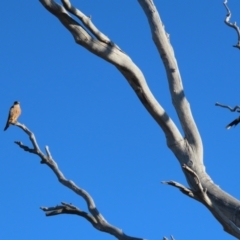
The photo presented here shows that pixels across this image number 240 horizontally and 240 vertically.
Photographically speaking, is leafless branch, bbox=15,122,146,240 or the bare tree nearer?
the bare tree

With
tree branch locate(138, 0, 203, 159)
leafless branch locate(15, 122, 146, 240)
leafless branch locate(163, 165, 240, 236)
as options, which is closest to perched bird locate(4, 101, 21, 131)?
leafless branch locate(15, 122, 146, 240)

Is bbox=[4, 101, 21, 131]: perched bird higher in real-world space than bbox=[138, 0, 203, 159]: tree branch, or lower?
higher

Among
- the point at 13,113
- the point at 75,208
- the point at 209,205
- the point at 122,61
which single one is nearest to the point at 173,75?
the point at 122,61

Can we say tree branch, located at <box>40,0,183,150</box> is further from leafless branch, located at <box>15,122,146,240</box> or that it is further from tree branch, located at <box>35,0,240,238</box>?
leafless branch, located at <box>15,122,146,240</box>

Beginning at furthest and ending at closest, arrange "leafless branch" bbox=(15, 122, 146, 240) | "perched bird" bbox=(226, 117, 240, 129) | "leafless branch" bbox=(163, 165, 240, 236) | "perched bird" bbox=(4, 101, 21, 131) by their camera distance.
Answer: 1. "perched bird" bbox=(4, 101, 21, 131)
2. "perched bird" bbox=(226, 117, 240, 129)
3. "leafless branch" bbox=(15, 122, 146, 240)
4. "leafless branch" bbox=(163, 165, 240, 236)

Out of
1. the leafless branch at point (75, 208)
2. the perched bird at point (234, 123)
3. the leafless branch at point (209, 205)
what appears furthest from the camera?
the perched bird at point (234, 123)

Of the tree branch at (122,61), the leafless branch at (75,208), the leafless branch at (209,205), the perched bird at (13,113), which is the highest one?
the perched bird at (13,113)

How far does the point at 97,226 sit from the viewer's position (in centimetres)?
489

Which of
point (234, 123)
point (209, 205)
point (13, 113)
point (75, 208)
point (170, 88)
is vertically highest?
point (13, 113)

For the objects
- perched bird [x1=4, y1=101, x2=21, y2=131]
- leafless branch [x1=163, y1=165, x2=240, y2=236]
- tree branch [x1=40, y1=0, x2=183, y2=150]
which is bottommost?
leafless branch [x1=163, y1=165, x2=240, y2=236]

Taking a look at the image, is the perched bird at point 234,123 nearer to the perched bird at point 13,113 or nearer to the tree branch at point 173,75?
the tree branch at point 173,75

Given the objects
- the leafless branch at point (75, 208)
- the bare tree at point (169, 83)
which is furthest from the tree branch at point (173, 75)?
the leafless branch at point (75, 208)

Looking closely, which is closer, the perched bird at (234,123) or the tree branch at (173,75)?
the tree branch at (173,75)

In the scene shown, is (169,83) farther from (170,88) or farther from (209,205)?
(209,205)
